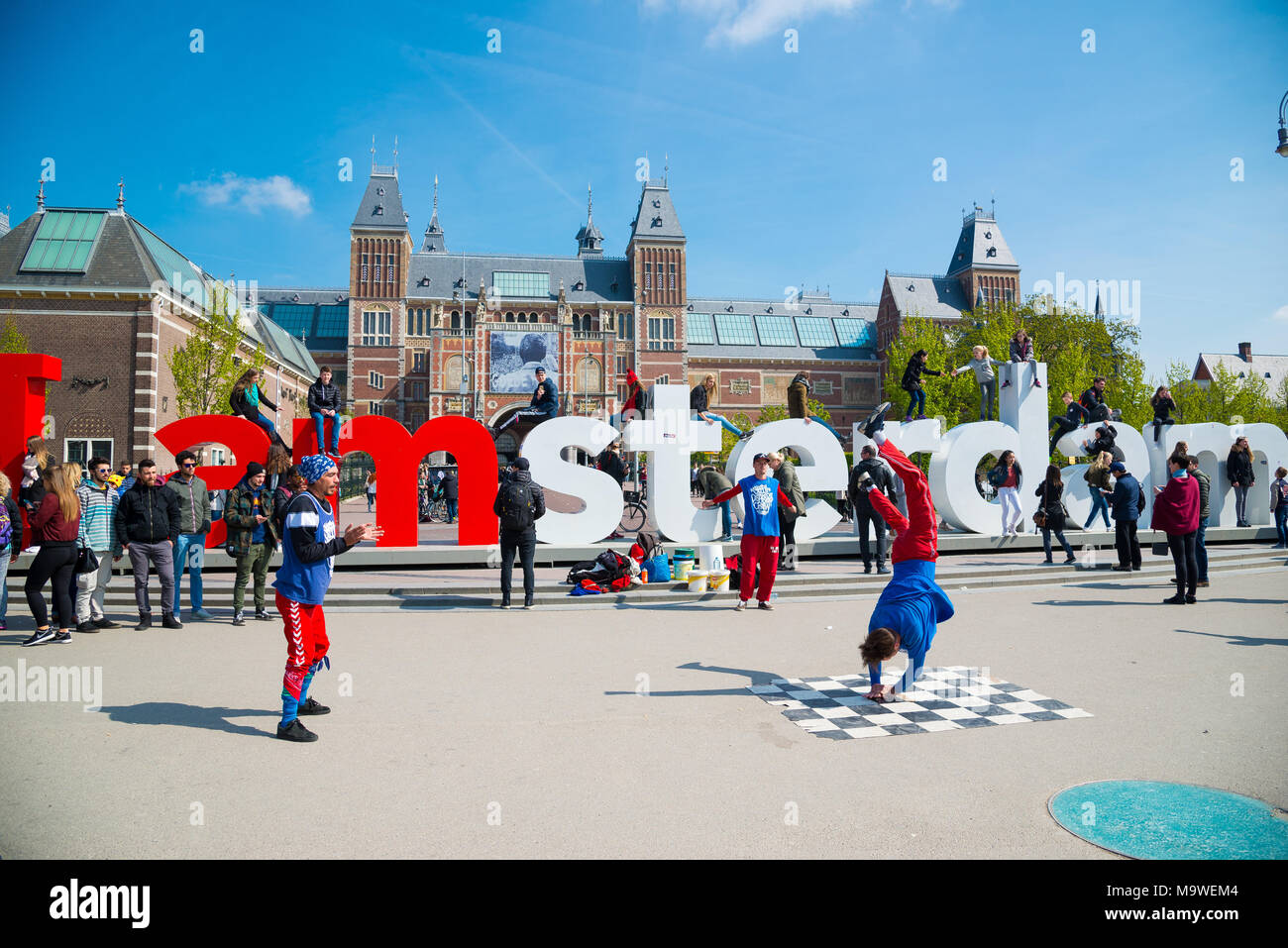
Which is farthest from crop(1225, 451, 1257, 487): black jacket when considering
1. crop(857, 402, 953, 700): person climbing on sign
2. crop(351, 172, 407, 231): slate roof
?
crop(351, 172, 407, 231): slate roof

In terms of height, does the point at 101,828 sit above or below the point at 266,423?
below

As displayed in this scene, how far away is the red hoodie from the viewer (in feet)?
28.9

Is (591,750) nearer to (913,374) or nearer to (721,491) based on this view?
(721,491)

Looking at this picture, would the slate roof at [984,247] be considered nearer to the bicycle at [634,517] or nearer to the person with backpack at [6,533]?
the bicycle at [634,517]

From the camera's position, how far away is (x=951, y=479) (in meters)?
14.1

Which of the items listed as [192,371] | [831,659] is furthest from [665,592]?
[192,371]

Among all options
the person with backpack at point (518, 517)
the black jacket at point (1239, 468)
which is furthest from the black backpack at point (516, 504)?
the black jacket at point (1239, 468)

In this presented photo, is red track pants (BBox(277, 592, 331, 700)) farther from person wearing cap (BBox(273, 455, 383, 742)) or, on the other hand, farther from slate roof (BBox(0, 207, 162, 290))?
slate roof (BBox(0, 207, 162, 290))

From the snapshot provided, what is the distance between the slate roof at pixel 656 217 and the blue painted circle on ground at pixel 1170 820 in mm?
65880

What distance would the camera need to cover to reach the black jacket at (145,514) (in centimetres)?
761

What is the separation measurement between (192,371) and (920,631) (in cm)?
3438

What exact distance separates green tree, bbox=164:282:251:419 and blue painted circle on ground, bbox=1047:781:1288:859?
114ft
